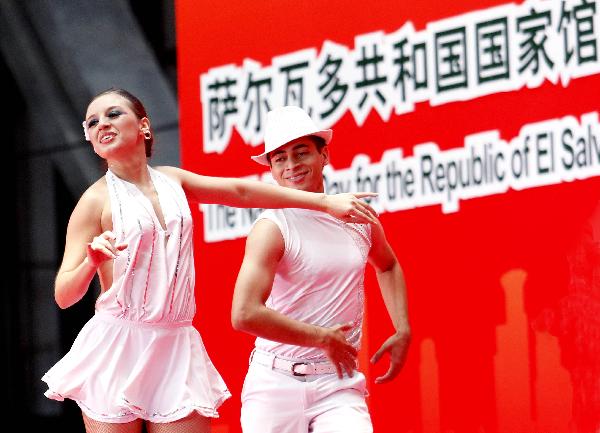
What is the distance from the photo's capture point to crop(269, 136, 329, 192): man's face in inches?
154

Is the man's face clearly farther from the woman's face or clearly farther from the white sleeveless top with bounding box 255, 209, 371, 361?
the woman's face

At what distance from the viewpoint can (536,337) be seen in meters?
4.58

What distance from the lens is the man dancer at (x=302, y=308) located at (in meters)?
3.63

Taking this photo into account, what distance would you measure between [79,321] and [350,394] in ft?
8.78

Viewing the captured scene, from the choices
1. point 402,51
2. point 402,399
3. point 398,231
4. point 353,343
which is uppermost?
point 402,51

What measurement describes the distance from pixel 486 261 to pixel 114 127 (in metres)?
1.79

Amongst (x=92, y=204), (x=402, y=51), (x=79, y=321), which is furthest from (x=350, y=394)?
(x=79, y=321)

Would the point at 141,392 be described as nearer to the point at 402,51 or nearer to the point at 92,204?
the point at 92,204

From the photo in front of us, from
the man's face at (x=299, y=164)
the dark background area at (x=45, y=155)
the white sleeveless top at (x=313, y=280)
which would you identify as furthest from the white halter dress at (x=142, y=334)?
the dark background area at (x=45, y=155)

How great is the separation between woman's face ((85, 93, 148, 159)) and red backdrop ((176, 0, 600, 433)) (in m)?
1.63

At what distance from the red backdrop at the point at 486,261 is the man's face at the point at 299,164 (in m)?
1.04

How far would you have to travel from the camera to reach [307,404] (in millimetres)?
3723

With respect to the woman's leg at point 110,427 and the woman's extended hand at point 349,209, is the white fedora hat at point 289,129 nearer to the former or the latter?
the woman's extended hand at point 349,209

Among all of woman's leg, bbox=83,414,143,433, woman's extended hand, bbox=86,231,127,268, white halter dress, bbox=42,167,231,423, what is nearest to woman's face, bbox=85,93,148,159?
white halter dress, bbox=42,167,231,423
